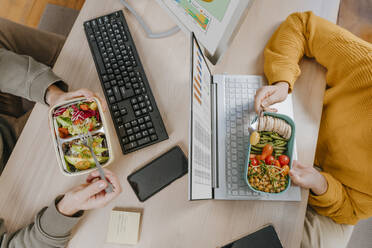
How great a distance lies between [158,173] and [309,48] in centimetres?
63

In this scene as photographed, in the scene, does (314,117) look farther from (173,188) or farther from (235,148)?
(173,188)

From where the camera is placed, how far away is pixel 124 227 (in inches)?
28.1

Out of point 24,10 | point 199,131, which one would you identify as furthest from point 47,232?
point 24,10

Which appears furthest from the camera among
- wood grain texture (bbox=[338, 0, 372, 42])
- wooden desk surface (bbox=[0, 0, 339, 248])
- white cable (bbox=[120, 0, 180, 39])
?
wood grain texture (bbox=[338, 0, 372, 42])

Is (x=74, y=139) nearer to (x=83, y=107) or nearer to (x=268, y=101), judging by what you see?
(x=83, y=107)

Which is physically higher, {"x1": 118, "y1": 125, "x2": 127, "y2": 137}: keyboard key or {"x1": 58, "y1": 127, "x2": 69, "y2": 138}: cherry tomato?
{"x1": 118, "y1": 125, "x2": 127, "y2": 137}: keyboard key

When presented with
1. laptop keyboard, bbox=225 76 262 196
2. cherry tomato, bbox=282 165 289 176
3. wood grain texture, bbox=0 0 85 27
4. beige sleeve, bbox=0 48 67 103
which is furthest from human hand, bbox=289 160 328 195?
wood grain texture, bbox=0 0 85 27

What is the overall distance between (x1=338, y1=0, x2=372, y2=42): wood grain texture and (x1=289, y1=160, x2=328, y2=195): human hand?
3.98 feet

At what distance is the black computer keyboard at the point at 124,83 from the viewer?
0.76 m

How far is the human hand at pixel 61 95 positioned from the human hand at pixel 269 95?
47cm

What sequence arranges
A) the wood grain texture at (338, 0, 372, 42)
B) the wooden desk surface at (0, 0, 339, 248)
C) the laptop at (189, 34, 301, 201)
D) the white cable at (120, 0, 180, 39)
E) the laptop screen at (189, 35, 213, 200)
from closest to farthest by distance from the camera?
the laptop screen at (189, 35, 213, 200) → the laptop at (189, 34, 301, 201) → the wooden desk surface at (0, 0, 339, 248) → the white cable at (120, 0, 180, 39) → the wood grain texture at (338, 0, 372, 42)

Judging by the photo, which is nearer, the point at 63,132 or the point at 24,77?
the point at 63,132

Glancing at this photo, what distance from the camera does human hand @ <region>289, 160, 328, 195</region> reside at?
69 cm

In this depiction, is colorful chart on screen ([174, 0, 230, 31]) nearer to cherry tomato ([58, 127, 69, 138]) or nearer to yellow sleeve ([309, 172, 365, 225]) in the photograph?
cherry tomato ([58, 127, 69, 138])
